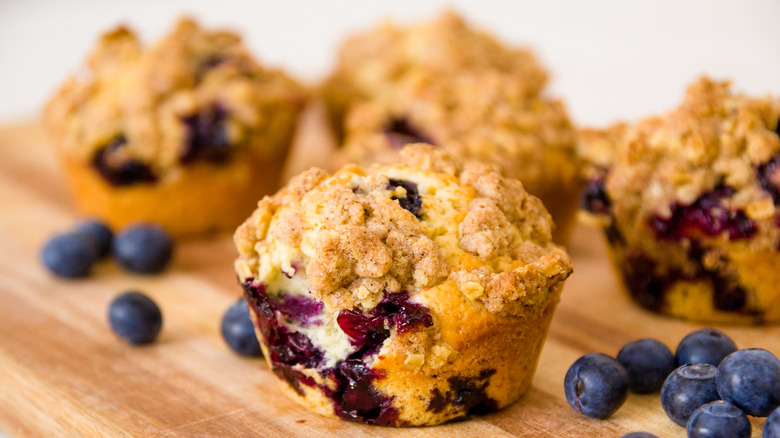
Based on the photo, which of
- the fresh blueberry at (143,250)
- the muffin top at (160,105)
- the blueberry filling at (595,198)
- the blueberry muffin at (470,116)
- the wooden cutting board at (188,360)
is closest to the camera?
the wooden cutting board at (188,360)

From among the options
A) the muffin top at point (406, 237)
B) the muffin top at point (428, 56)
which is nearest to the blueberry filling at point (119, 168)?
the muffin top at point (428, 56)

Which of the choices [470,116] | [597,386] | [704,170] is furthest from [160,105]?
[597,386]

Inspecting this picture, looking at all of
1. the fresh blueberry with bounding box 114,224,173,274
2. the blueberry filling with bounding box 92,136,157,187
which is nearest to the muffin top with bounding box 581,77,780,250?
the fresh blueberry with bounding box 114,224,173,274

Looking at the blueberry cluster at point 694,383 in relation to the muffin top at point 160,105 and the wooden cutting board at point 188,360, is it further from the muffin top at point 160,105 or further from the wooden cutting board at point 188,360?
the muffin top at point 160,105

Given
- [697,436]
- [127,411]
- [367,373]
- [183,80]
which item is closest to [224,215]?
[183,80]

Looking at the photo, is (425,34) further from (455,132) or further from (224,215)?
(224,215)

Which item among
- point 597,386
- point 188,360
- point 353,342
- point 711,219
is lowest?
point 188,360

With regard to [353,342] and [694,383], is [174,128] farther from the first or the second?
[694,383]
